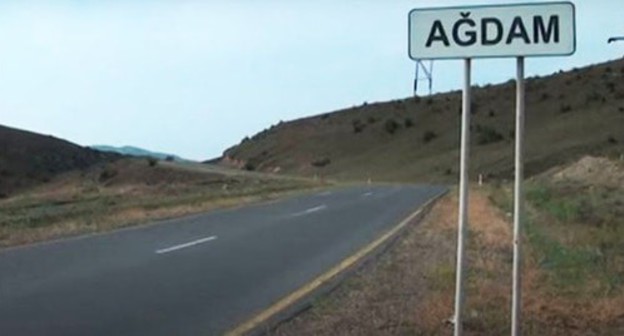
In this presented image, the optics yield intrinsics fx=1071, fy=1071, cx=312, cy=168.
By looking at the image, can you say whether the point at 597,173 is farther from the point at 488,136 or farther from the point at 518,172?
the point at 488,136

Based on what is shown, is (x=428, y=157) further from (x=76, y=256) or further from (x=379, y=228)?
(x=76, y=256)

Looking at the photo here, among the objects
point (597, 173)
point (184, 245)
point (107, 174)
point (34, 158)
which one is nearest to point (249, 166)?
point (34, 158)

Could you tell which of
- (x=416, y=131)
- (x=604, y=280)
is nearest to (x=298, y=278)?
(x=604, y=280)

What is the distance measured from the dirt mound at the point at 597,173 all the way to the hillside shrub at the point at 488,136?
1367 inches

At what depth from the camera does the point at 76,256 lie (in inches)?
656

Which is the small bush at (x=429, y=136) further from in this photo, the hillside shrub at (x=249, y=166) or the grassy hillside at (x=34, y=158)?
the grassy hillside at (x=34, y=158)

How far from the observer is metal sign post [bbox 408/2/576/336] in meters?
7.35

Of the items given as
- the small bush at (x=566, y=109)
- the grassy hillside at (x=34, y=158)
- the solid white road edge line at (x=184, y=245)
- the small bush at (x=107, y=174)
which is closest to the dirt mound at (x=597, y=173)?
the solid white road edge line at (x=184, y=245)

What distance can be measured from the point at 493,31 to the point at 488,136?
286 ft

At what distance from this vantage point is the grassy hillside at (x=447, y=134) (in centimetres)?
8288

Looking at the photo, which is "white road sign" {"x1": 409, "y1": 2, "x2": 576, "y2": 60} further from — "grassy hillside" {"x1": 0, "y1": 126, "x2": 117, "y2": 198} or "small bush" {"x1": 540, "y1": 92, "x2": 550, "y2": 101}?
"small bush" {"x1": 540, "y1": 92, "x2": 550, "y2": 101}

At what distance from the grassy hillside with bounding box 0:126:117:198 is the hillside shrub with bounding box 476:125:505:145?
Answer: 34.4 metres

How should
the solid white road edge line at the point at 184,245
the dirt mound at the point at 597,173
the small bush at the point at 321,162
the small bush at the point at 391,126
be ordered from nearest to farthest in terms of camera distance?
the solid white road edge line at the point at 184,245
the dirt mound at the point at 597,173
the small bush at the point at 321,162
the small bush at the point at 391,126

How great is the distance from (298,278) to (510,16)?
23.2 feet
